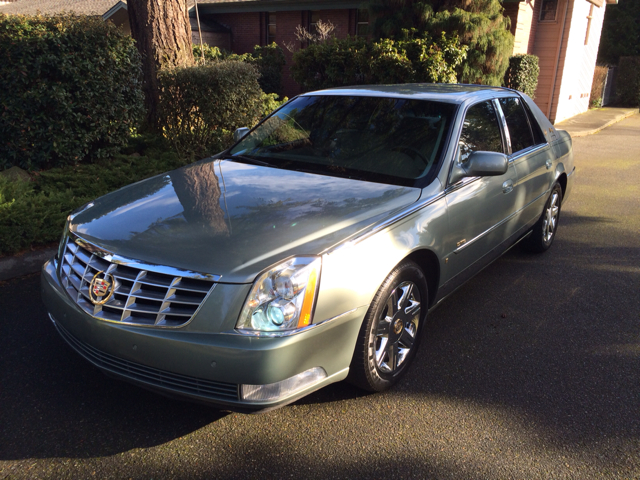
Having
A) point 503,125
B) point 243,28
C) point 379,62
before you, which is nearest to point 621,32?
point 243,28

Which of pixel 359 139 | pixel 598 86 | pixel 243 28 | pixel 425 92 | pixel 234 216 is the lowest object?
pixel 598 86

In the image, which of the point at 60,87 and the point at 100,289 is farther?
the point at 60,87

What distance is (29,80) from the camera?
19.3 feet

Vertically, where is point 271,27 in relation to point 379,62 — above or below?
above

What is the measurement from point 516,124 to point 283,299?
3.23 m

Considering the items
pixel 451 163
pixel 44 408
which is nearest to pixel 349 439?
pixel 44 408

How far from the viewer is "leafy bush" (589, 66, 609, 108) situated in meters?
23.2

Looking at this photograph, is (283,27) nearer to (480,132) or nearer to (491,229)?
(480,132)

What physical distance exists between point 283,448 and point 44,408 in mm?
1329

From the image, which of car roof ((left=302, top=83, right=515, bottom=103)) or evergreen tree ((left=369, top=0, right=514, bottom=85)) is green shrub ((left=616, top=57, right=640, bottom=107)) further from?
car roof ((left=302, top=83, right=515, bottom=103))

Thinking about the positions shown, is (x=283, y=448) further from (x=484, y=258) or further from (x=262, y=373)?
(x=484, y=258)

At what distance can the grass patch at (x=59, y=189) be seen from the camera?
4785mm

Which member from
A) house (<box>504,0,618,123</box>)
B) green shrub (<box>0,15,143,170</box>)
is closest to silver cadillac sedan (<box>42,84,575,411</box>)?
green shrub (<box>0,15,143,170</box>)

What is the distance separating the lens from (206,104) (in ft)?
25.1
